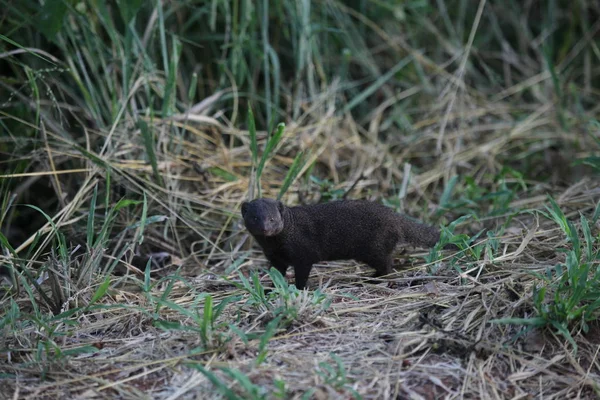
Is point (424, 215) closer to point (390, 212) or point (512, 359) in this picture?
point (390, 212)

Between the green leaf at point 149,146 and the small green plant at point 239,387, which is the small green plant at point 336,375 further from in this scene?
the green leaf at point 149,146

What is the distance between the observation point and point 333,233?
4172mm

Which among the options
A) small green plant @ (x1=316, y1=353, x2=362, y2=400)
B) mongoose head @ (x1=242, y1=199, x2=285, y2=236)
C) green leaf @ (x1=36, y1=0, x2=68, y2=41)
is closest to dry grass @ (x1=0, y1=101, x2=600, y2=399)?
small green plant @ (x1=316, y1=353, x2=362, y2=400)

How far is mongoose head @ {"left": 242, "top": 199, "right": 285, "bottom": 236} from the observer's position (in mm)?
3988

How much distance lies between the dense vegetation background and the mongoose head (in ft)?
1.18

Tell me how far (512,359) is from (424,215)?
6.66 ft

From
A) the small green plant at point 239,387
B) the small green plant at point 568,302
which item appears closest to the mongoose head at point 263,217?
the small green plant at point 239,387

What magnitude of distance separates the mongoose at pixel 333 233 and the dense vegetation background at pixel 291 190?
0.16 metres

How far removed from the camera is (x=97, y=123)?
5098 millimetres

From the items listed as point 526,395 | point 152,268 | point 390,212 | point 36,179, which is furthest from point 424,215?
point 36,179

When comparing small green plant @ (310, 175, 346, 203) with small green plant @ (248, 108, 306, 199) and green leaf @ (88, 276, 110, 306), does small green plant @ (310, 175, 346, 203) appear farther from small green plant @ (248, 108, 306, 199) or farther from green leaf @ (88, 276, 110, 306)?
green leaf @ (88, 276, 110, 306)

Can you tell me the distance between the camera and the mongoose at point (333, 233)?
13.5 ft

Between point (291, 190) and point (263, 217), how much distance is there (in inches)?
49.8

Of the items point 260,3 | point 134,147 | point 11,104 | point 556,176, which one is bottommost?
point 556,176
